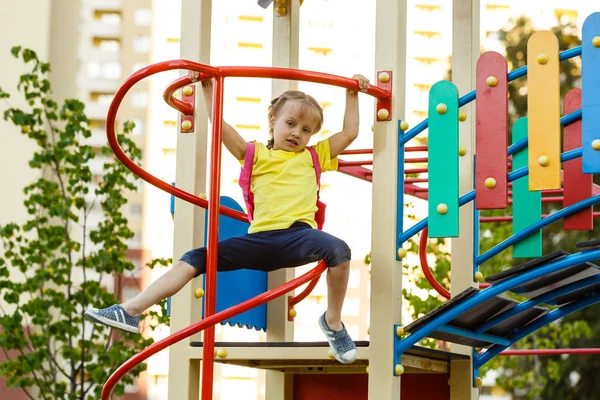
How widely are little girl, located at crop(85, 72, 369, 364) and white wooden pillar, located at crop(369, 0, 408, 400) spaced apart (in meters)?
0.13

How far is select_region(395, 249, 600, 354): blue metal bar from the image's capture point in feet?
10.8

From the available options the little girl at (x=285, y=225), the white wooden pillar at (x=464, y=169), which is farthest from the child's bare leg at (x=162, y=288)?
the white wooden pillar at (x=464, y=169)

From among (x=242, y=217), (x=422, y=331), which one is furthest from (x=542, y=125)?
(x=242, y=217)

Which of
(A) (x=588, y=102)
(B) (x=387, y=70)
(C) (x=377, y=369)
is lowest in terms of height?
(C) (x=377, y=369)

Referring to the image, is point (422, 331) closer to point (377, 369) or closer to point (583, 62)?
point (377, 369)

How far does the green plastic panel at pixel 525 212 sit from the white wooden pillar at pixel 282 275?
4.03 ft

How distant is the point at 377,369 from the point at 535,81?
1.15m

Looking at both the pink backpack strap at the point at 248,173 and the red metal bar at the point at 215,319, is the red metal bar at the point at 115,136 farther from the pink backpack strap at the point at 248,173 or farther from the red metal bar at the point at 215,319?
the red metal bar at the point at 215,319

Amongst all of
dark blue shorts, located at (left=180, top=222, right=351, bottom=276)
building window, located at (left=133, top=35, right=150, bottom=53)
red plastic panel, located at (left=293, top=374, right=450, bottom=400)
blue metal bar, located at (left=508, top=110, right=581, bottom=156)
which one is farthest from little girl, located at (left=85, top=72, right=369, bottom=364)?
building window, located at (left=133, top=35, right=150, bottom=53)

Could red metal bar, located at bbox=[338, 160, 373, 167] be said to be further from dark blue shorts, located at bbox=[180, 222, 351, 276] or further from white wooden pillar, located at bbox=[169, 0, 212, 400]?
dark blue shorts, located at bbox=[180, 222, 351, 276]

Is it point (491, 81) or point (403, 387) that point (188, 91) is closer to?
point (491, 81)

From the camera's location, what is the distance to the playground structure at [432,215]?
3.32 meters

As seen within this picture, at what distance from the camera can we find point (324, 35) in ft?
50.0

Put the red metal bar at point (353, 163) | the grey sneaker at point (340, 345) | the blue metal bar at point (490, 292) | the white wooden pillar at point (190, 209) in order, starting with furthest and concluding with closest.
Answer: the red metal bar at point (353, 163) < the white wooden pillar at point (190, 209) < the grey sneaker at point (340, 345) < the blue metal bar at point (490, 292)
